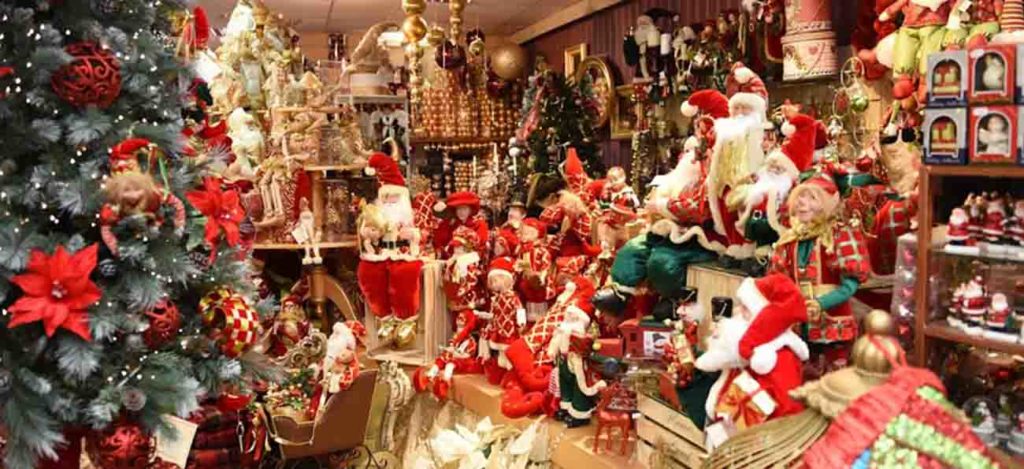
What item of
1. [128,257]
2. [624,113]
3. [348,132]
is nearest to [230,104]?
[348,132]

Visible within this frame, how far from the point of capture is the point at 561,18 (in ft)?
22.1

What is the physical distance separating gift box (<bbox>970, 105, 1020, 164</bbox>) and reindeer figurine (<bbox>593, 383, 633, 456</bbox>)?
4.24ft

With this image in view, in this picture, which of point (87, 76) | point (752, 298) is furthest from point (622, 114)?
point (87, 76)

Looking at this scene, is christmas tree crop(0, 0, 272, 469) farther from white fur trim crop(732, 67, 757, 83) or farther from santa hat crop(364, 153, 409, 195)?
santa hat crop(364, 153, 409, 195)

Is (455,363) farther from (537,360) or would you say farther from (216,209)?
(216,209)

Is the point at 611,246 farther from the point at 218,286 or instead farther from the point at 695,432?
the point at 218,286

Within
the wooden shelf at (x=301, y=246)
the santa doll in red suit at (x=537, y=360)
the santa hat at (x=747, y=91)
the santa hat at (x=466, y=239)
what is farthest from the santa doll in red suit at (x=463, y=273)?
the santa hat at (x=747, y=91)

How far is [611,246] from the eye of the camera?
3641mm

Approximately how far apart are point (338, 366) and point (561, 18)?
12.4ft

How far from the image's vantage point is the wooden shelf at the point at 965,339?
7.09 ft

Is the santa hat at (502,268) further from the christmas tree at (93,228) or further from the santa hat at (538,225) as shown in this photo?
the christmas tree at (93,228)

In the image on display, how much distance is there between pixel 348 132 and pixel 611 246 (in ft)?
5.92

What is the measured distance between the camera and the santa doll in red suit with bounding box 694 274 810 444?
6.92 feet

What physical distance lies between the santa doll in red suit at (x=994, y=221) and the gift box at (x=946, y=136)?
133mm
